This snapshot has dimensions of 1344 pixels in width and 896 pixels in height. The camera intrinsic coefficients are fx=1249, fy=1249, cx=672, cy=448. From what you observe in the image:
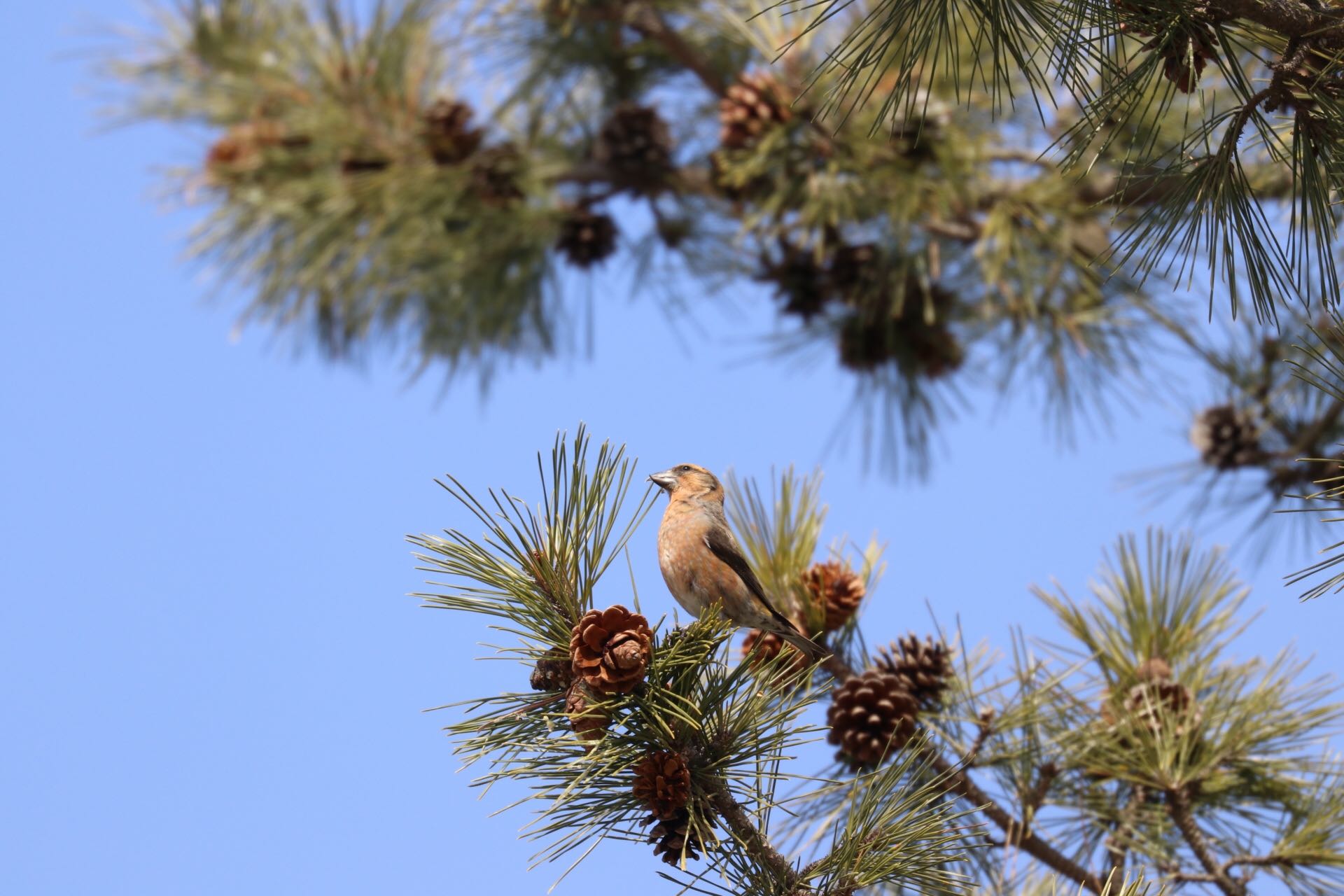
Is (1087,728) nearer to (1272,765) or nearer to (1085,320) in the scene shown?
(1272,765)

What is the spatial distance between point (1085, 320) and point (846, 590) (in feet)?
6.73

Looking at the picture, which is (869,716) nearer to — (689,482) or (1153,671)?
(1153,671)

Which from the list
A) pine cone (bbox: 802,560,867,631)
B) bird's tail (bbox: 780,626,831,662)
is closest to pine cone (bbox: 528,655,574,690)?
bird's tail (bbox: 780,626,831,662)

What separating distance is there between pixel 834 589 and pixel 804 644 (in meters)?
0.20

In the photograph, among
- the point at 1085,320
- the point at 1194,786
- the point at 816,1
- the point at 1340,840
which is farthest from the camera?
the point at 1085,320

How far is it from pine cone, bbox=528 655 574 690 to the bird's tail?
2.44ft

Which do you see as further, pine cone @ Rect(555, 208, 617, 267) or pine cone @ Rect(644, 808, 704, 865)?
pine cone @ Rect(555, 208, 617, 267)

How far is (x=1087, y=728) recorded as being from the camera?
111 inches

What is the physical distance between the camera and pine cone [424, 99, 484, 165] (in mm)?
4738

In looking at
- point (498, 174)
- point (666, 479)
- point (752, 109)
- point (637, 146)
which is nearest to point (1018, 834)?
point (666, 479)

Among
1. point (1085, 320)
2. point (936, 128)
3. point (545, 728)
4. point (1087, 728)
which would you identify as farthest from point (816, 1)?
point (1085, 320)

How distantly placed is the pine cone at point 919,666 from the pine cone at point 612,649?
1.01 meters

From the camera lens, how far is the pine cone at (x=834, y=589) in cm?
285

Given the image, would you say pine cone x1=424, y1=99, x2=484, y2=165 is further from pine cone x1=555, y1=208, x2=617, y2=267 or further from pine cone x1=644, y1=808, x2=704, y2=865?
pine cone x1=644, y1=808, x2=704, y2=865
